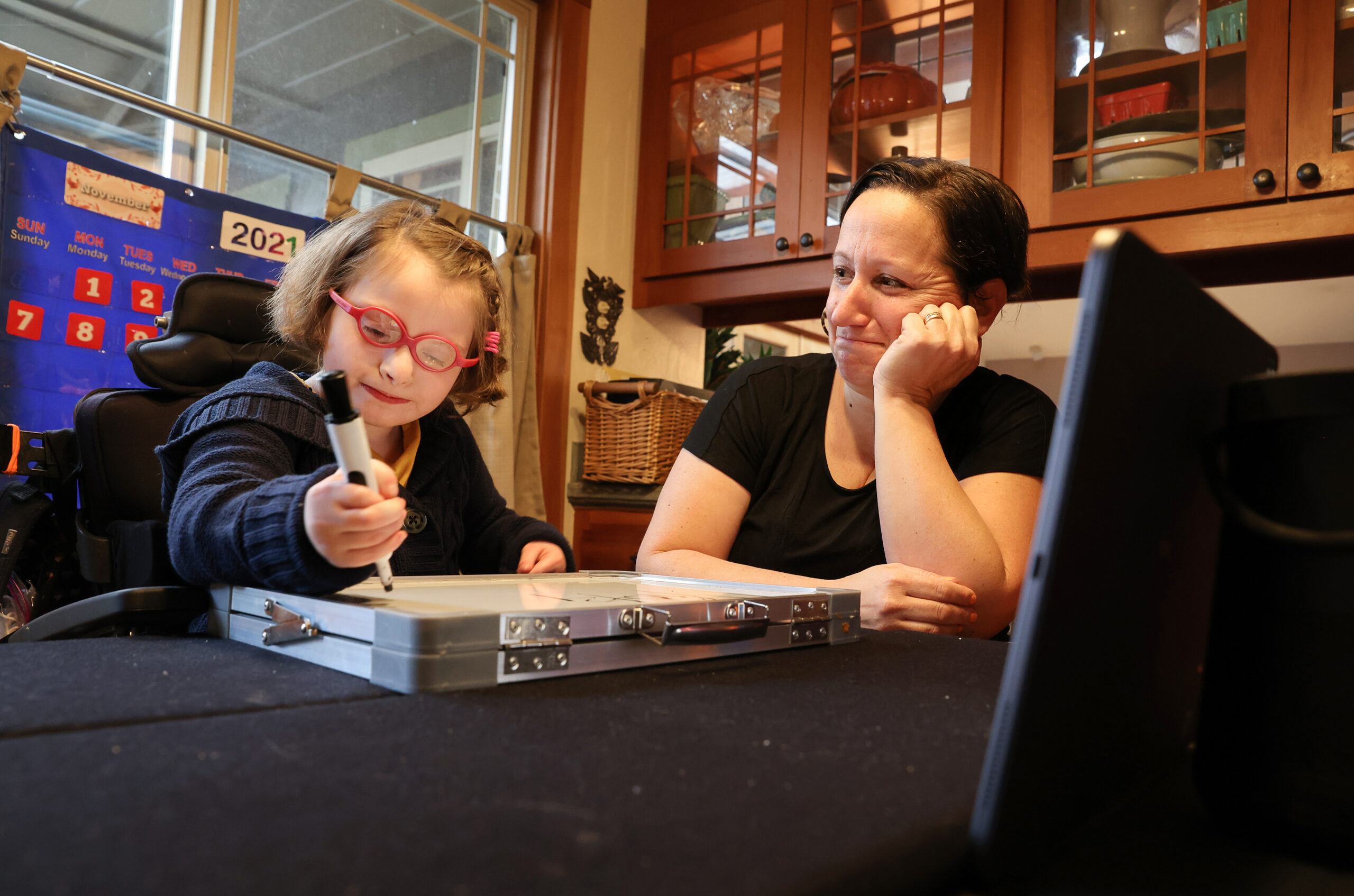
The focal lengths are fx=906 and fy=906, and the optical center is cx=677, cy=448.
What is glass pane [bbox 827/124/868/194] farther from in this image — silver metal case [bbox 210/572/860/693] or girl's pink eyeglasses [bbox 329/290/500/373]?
silver metal case [bbox 210/572/860/693]

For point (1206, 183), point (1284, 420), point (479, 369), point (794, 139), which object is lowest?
point (1284, 420)

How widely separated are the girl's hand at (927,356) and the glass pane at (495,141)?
6.50 ft

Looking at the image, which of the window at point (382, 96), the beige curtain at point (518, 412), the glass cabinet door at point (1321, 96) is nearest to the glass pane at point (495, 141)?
the window at point (382, 96)

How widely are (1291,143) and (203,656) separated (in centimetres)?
215

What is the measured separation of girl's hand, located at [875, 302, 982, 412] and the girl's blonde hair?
1.67 feet

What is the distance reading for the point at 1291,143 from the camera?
1.85 metres

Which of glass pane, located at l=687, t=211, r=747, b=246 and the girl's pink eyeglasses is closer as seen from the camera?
the girl's pink eyeglasses

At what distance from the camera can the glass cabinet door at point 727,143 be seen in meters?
2.60

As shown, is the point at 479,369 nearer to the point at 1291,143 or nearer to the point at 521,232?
the point at 521,232

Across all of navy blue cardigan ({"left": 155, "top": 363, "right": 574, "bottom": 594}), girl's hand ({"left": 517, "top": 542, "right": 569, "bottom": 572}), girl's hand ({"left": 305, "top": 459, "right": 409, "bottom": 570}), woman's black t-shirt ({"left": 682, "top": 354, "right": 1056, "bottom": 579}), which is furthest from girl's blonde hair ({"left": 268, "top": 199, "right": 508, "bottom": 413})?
girl's hand ({"left": 305, "top": 459, "right": 409, "bottom": 570})

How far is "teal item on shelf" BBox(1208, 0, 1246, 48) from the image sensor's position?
1934 mm

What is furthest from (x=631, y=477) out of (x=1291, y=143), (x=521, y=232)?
(x=1291, y=143)

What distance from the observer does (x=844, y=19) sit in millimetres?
2508

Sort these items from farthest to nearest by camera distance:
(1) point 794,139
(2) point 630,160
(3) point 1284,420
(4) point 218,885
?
1. (2) point 630,160
2. (1) point 794,139
3. (3) point 1284,420
4. (4) point 218,885
